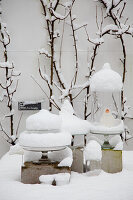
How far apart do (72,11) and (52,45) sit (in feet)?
1.39

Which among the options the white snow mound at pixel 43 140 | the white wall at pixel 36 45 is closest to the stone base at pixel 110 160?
the white snow mound at pixel 43 140

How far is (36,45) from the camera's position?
9.42 feet

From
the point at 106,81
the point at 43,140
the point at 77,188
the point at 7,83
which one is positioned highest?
the point at 106,81

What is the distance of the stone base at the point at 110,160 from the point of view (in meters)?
1.28

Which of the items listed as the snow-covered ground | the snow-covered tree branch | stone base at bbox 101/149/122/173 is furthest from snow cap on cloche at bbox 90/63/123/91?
the snow-covered tree branch

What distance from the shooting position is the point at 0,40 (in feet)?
9.34

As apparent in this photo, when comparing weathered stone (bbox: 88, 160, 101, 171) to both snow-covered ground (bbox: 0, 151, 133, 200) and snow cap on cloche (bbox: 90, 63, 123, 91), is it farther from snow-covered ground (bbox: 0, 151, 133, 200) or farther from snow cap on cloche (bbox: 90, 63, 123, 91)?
snow cap on cloche (bbox: 90, 63, 123, 91)

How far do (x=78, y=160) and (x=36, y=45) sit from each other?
1.84 metres

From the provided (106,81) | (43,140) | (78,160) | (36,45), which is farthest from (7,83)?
(43,140)

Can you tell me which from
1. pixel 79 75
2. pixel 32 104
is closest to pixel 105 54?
pixel 79 75

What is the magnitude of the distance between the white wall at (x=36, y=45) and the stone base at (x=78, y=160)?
5.19ft

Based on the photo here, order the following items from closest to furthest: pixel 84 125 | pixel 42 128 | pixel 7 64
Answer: pixel 42 128 < pixel 84 125 < pixel 7 64

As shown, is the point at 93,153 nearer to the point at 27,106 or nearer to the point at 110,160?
the point at 110,160

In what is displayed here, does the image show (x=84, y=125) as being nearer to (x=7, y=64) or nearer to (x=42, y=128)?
(x=42, y=128)
